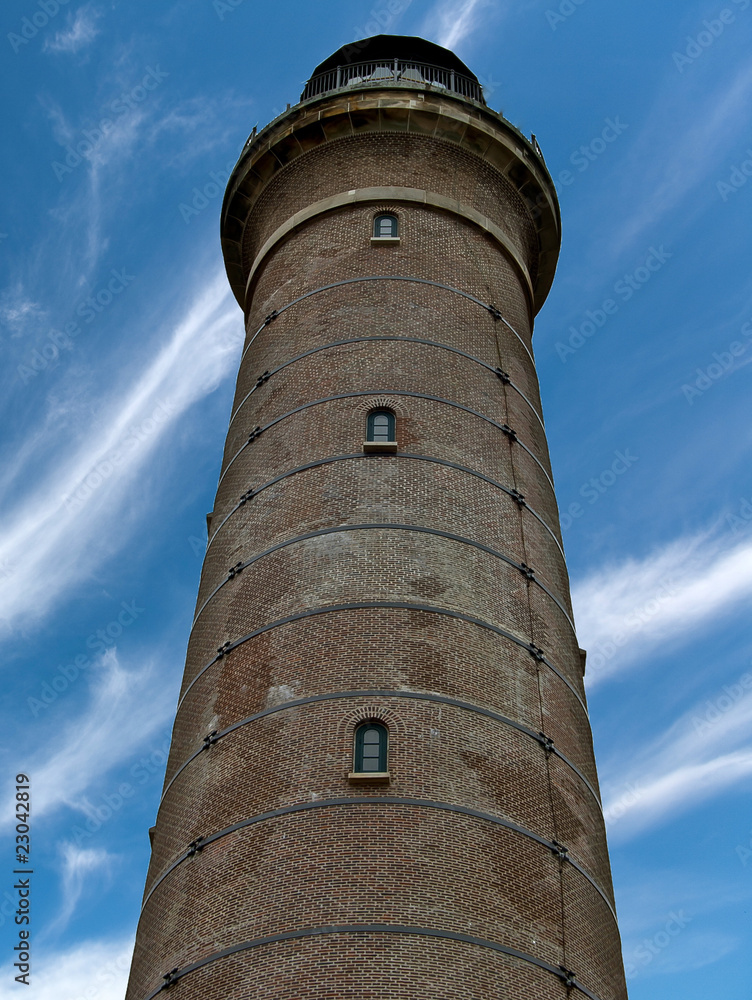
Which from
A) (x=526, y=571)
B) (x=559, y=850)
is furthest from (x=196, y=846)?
(x=526, y=571)

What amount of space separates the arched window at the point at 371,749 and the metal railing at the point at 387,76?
17.5 m

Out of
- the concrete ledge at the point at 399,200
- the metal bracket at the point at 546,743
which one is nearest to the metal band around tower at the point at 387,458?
the metal bracket at the point at 546,743

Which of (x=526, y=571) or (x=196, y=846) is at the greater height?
(x=526, y=571)

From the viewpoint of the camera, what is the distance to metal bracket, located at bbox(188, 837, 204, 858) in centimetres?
1466

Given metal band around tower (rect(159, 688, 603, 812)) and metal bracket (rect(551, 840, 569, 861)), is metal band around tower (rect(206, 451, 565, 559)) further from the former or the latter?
metal bracket (rect(551, 840, 569, 861))

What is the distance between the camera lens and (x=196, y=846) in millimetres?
14719

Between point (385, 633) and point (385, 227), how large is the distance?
389 inches

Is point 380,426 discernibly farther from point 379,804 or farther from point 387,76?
point 387,76

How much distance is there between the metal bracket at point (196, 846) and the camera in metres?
14.7

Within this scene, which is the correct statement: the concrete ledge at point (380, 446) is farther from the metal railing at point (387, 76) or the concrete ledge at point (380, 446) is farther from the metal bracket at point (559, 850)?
the metal railing at point (387, 76)

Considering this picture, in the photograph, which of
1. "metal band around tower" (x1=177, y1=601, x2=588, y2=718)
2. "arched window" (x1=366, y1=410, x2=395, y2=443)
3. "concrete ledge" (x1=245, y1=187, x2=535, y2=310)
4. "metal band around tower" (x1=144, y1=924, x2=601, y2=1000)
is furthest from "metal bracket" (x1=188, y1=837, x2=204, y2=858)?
"concrete ledge" (x1=245, y1=187, x2=535, y2=310)

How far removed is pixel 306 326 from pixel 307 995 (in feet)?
40.4

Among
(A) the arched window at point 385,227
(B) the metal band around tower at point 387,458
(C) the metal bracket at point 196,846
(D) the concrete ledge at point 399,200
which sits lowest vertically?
(C) the metal bracket at point 196,846

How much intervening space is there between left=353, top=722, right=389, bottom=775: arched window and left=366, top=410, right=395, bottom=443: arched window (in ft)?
17.8
